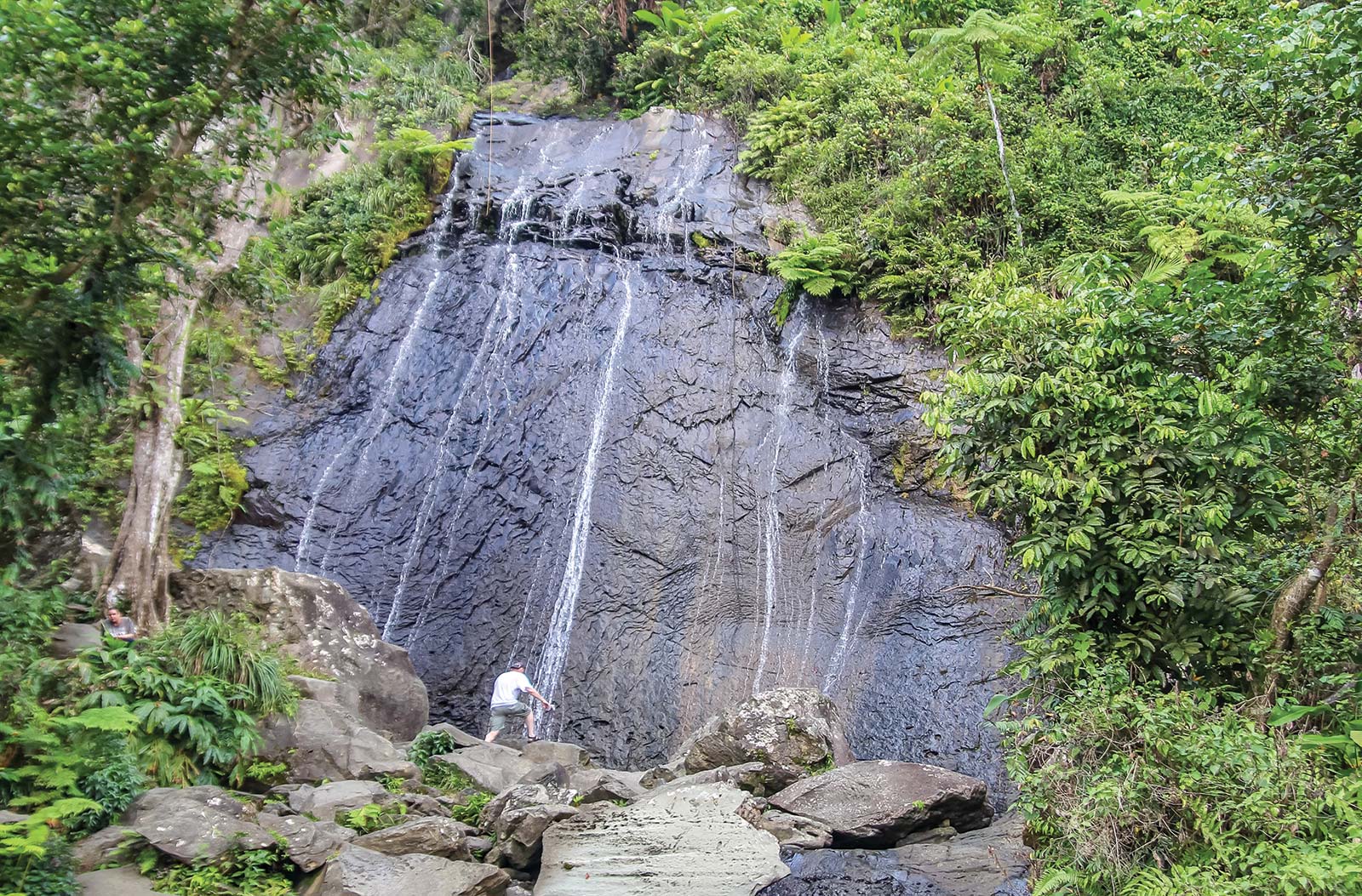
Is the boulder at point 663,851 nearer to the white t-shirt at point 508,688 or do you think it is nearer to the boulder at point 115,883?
the boulder at point 115,883

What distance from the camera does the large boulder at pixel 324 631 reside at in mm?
10023

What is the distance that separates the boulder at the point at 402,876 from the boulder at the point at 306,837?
0.16 metres

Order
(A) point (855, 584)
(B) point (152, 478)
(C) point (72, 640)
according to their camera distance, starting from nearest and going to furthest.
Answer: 1. (C) point (72, 640)
2. (B) point (152, 478)
3. (A) point (855, 584)

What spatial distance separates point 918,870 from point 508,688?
16.7ft

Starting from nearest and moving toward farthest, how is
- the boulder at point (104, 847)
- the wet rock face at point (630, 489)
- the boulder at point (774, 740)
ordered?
the boulder at point (104, 847) < the boulder at point (774, 740) < the wet rock face at point (630, 489)

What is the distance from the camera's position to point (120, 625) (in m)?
8.72

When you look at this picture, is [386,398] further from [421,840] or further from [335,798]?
[421,840]

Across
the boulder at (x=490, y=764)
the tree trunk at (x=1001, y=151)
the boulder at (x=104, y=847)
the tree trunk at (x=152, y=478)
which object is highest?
the tree trunk at (x=1001, y=151)

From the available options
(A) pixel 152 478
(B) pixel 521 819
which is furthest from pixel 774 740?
(A) pixel 152 478

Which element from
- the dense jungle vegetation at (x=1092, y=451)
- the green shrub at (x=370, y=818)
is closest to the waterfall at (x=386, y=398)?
the dense jungle vegetation at (x=1092, y=451)

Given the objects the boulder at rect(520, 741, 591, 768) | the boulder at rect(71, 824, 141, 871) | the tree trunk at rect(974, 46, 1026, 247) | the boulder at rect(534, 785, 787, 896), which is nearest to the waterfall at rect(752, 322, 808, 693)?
the boulder at rect(520, 741, 591, 768)

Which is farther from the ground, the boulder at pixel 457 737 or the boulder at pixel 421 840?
the boulder at pixel 421 840

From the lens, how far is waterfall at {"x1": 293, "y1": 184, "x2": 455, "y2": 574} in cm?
1327

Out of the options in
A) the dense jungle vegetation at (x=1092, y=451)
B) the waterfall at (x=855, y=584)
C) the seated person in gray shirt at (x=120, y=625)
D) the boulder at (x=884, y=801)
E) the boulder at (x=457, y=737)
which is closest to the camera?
the dense jungle vegetation at (x=1092, y=451)
